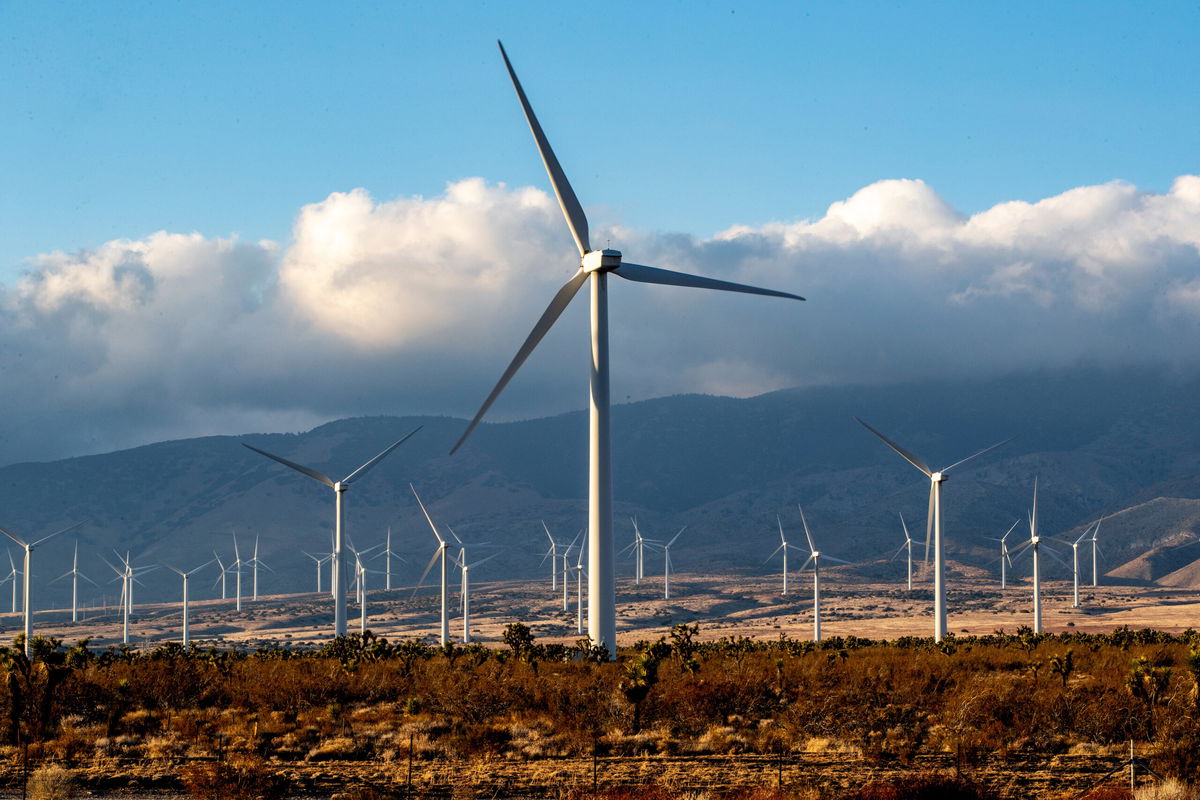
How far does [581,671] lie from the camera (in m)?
46.6

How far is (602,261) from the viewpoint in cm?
5084

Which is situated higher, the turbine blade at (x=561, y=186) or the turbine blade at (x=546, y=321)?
the turbine blade at (x=561, y=186)

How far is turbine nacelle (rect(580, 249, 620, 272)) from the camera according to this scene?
167 feet

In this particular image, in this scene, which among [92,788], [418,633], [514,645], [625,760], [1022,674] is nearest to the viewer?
[92,788]

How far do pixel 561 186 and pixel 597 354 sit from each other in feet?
30.5

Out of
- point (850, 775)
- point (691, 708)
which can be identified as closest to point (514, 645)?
point (691, 708)

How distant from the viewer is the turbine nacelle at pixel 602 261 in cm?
5081

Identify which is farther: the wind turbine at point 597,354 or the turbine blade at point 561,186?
the turbine blade at point 561,186

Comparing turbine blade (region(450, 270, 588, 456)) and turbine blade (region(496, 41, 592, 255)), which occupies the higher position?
turbine blade (region(496, 41, 592, 255))

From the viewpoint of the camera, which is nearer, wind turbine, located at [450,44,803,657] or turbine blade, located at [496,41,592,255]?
wind turbine, located at [450,44,803,657]

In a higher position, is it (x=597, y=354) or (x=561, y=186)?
(x=561, y=186)

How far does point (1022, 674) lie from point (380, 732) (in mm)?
25271

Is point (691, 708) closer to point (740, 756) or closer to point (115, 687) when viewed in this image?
point (740, 756)

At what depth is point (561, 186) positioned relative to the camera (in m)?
54.8
